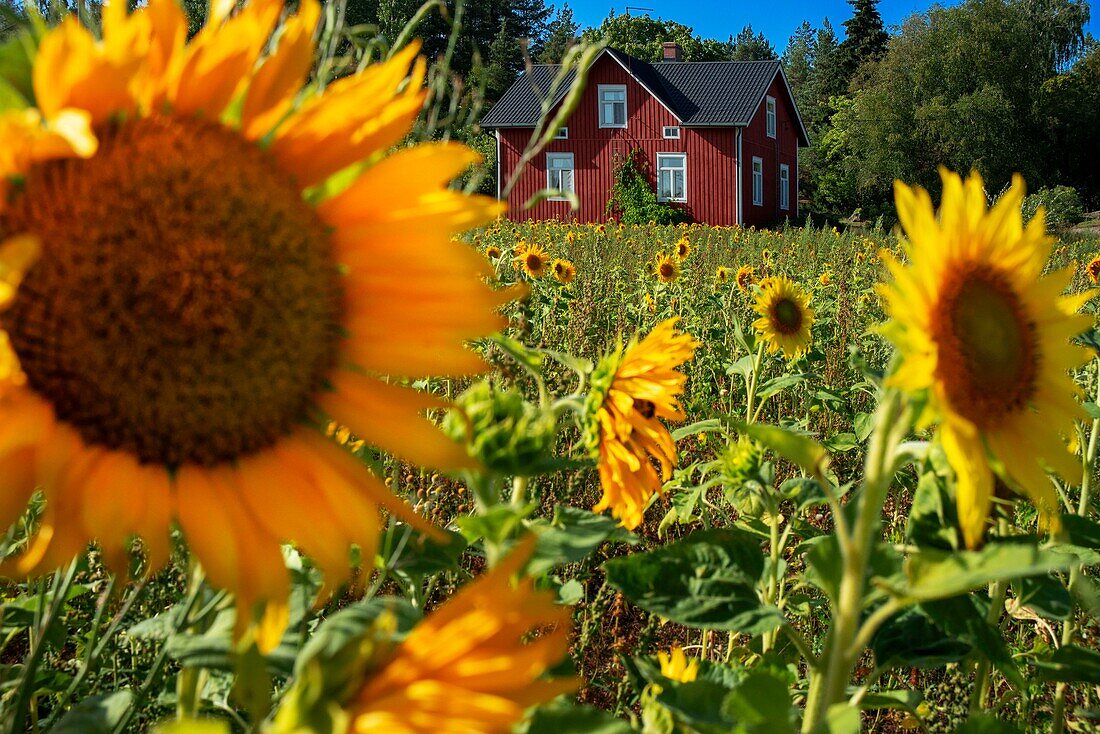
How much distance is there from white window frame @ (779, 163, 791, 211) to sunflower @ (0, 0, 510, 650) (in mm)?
30786

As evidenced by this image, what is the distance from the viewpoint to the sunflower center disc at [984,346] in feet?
2.85

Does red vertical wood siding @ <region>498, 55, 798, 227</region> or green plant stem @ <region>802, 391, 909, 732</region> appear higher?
red vertical wood siding @ <region>498, 55, 798, 227</region>

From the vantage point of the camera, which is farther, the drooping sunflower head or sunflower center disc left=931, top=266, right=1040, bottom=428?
the drooping sunflower head

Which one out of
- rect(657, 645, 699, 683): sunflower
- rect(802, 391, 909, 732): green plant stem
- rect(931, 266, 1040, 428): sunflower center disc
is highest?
rect(931, 266, 1040, 428): sunflower center disc

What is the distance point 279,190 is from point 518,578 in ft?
1.39

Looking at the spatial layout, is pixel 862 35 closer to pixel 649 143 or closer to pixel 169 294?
pixel 649 143

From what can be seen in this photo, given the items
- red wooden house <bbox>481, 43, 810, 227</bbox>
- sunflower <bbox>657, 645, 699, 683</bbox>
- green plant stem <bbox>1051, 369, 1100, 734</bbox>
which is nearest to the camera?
sunflower <bbox>657, 645, 699, 683</bbox>

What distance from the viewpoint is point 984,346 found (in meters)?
0.92

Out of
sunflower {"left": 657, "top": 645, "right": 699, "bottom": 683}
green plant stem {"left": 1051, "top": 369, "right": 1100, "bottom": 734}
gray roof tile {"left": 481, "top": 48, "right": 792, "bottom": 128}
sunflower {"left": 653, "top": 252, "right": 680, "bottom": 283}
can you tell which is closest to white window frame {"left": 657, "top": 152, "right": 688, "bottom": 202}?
gray roof tile {"left": 481, "top": 48, "right": 792, "bottom": 128}

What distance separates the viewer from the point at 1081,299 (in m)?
1.10

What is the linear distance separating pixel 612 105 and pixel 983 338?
91.8 ft

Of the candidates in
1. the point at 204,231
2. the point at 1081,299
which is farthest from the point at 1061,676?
the point at 204,231

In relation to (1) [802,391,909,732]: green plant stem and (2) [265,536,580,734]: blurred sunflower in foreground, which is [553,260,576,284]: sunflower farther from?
(2) [265,536,580,734]: blurred sunflower in foreground

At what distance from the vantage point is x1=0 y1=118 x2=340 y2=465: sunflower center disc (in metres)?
0.67
